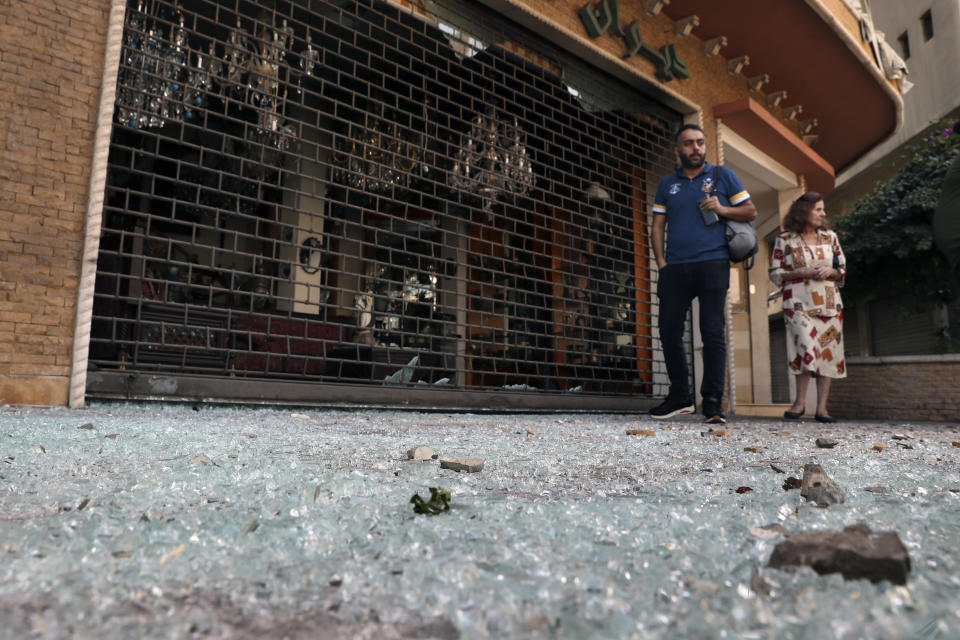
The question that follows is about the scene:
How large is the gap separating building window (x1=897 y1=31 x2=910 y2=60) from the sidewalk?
20915 mm

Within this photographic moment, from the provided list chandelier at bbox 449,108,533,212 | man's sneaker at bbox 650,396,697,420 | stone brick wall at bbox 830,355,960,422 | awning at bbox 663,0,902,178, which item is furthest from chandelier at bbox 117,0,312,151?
stone brick wall at bbox 830,355,960,422

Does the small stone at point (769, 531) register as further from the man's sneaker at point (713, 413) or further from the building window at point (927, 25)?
the building window at point (927, 25)

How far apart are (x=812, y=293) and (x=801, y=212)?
61cm

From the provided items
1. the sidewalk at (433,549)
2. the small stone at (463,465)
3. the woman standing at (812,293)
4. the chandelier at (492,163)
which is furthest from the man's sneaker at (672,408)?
the small stone at (463,465)

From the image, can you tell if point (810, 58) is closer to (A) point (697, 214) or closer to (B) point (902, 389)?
(B) point (902, 389)

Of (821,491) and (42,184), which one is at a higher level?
(42,184)

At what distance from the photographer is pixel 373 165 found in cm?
610

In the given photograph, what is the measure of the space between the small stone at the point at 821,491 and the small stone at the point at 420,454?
2.59ft

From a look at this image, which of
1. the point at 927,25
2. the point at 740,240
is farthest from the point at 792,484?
the point at 927,25

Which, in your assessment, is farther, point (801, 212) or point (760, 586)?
point (801, 212)

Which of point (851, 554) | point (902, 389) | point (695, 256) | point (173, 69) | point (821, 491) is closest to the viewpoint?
point (851, 554)

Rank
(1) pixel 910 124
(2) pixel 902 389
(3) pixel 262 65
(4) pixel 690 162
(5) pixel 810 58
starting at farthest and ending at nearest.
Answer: (1) pixel 910 124
(5) pixel 810 58
(2) pixel 902 389
(3) pixel 262 65
(4) pixel 690 162

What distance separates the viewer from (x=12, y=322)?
2.60 meters

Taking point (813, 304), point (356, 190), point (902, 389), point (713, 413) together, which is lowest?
point (713, 413)
